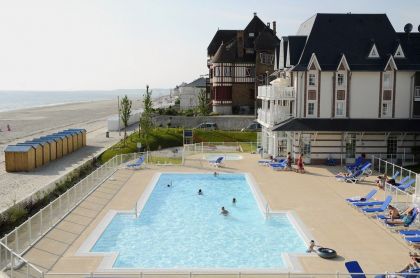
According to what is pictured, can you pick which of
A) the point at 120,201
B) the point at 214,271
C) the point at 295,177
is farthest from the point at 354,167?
the point at 214,271

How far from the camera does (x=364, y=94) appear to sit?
122ft

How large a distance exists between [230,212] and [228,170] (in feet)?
33.4

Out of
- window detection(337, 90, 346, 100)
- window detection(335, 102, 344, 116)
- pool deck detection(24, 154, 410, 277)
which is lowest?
pool deck detection(24, 154, 410, 277)

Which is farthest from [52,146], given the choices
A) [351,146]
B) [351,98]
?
[351,98]

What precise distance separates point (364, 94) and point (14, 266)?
30.5m

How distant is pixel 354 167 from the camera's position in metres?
33.8

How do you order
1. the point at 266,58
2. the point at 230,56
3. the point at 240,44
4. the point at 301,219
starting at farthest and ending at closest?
the point at 240,44
the point at 230,56
the point at 266,58
the point at 301,219

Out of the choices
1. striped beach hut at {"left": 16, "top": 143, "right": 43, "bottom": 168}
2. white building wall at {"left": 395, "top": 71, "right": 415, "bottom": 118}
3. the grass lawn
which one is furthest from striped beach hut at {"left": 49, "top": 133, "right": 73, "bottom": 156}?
white building wall at {"left": 395, "top": 71, "right": 415, "bottom": 118}

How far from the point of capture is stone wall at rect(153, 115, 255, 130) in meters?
57.9

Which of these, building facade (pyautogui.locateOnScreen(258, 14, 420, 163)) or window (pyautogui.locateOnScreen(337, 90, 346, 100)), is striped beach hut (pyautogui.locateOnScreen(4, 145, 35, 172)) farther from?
window (pyautogui.locateOnScreen(337, 90, 346, 100))

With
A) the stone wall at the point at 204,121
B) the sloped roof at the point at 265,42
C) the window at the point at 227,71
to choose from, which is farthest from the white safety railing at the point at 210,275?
the window at the point at 227,71

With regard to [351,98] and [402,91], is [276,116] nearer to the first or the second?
[351,98]

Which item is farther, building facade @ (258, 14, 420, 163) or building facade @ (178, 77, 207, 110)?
building facade @ (178, 77, 207, 110)

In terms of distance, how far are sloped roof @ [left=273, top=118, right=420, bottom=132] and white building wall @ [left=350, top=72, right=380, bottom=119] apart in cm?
72
